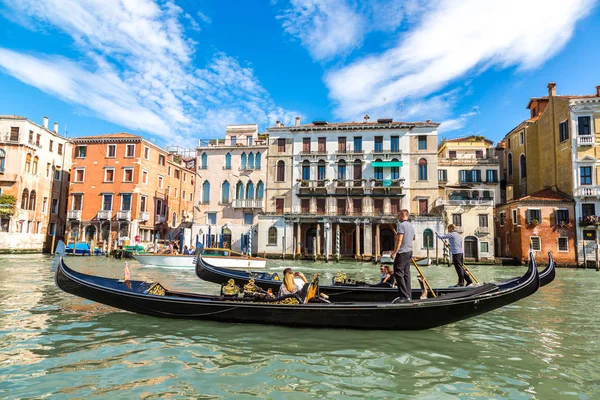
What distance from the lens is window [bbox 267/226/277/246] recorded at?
29.2m

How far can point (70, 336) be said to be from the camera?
5793 mm

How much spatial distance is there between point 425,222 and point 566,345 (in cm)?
2228

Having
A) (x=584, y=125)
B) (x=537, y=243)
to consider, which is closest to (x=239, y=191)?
(x=537, y=243)

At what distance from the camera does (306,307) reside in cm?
613

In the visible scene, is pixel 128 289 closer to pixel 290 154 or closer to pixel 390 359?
pixel 390 359

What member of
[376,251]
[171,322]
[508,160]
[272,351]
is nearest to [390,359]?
[272,351]

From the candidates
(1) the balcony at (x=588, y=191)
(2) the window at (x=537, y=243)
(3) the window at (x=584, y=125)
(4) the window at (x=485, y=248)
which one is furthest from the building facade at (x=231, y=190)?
(3) the window at (x=584, y=125)

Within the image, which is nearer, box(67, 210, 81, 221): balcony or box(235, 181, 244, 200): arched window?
box(67, 210, 81, 221): balcony

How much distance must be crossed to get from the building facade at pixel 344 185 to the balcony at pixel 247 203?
73cm

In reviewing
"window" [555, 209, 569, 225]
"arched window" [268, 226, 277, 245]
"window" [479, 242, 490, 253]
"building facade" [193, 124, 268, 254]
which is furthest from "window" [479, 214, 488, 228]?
"building facade" [193, 124, 268, 254]

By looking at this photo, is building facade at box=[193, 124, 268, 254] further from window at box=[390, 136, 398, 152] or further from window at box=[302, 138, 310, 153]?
window at box=[390, 136, 398, 152]

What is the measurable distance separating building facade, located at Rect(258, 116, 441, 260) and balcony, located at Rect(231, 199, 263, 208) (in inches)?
28.9

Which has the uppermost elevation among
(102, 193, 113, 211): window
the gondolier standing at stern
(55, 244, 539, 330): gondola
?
(102, 193, 113, 211): window

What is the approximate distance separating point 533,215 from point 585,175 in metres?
3.85
